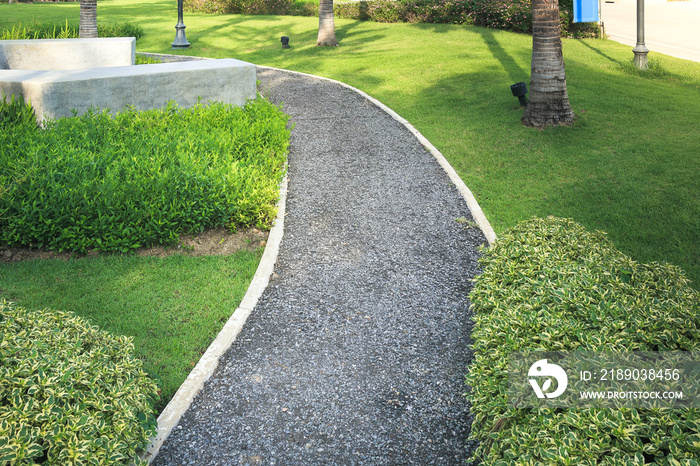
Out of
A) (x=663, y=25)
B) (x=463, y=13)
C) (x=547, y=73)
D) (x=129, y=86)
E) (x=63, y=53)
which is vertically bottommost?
(x=129, y=86)

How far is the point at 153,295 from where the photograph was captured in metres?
5.47

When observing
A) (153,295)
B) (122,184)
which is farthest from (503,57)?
(153,295)

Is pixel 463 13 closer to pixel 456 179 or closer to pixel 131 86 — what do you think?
pixel 456 179

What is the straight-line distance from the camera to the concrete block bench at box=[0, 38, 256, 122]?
28.2 ft

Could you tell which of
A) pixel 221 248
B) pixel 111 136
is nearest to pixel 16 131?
pixel 111 136

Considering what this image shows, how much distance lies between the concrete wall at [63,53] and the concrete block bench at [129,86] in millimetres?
4035

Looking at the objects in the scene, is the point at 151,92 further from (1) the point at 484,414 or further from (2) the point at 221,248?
(1) the point at 484,414

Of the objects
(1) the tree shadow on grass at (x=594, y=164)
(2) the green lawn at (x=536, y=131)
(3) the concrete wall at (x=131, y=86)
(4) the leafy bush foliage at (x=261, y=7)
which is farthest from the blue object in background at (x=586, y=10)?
(4) the leafy bush foliage at (x=261, y=7)

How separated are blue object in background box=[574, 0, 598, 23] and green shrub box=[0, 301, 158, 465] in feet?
53.6

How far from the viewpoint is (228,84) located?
1100 centimetres

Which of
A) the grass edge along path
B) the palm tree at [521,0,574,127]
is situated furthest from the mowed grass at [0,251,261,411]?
the palm tree at [521,0,574,127]

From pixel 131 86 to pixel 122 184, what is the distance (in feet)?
12.9

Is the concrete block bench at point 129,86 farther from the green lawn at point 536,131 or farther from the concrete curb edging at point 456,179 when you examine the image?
Answer: the green lawn at point 536,131

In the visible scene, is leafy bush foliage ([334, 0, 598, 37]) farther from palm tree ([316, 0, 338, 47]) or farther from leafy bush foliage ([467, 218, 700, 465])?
leafy bush foliage ([467, 218, 700, 465])
